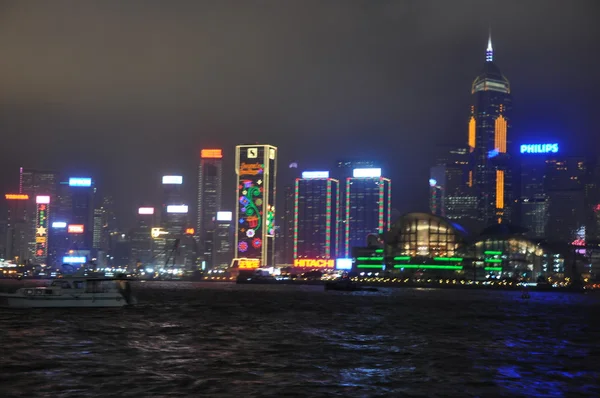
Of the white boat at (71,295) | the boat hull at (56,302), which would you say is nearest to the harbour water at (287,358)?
the boat hull at (56,302)

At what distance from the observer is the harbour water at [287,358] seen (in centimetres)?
3897

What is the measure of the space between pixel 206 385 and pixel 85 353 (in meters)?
15.7

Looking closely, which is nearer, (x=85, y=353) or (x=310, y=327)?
(x=85, y=353)

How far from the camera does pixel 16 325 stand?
74.0 m

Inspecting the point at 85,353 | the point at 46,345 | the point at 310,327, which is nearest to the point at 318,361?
the point at 85,353

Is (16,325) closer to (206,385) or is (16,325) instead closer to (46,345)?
(46,345)

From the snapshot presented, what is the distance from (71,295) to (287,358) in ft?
181

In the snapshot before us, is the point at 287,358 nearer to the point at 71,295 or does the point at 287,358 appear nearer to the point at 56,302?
the point at 71,295

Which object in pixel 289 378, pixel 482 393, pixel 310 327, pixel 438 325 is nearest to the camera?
pixel 482 393

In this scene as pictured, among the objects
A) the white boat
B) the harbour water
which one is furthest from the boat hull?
the harbour water

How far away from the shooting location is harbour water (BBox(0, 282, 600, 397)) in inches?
1534

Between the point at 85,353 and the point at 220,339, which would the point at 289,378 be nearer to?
the point at 85,353

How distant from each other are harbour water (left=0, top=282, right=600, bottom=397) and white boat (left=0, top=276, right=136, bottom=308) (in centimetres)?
1117

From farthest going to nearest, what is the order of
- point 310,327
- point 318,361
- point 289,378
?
1. point 310,327
2. point 318,361
3. point 289,378
